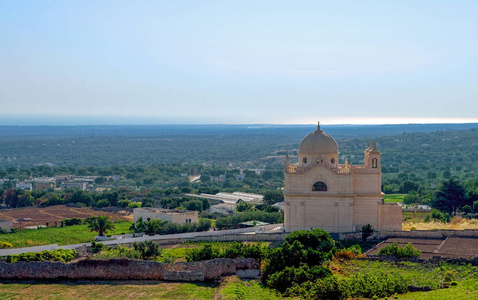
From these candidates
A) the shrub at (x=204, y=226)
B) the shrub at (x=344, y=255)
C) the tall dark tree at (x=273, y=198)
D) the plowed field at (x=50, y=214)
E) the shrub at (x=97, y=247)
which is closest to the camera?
the shrub at (x=344, y=255)

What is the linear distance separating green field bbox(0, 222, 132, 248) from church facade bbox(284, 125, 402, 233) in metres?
14.9

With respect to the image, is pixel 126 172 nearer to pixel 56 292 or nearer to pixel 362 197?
pixel 362 197

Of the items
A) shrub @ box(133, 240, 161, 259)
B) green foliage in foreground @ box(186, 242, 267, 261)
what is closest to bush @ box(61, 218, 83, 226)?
shrub @ box(133, 240, 161, 259)

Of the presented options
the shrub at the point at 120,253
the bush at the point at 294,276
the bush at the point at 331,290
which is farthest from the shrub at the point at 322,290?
the shrub at the point at 120,253

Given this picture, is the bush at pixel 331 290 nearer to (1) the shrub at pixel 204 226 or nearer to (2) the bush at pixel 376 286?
(2) the bush at pixel 376 286

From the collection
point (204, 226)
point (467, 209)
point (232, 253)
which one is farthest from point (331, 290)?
point (467, 209)

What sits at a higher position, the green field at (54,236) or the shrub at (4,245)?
the shrub at (4,245)

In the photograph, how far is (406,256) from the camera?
36.5m

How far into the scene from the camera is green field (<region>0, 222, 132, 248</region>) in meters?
46.9

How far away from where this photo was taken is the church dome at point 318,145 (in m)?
46.1

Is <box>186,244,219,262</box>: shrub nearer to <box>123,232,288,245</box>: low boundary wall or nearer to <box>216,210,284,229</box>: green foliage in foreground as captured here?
<box>123,232,288,245</box>: low boundary wall

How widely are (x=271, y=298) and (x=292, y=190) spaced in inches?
688

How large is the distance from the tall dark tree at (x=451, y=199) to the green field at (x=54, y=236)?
28.3 m

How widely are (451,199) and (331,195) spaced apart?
1956cm
